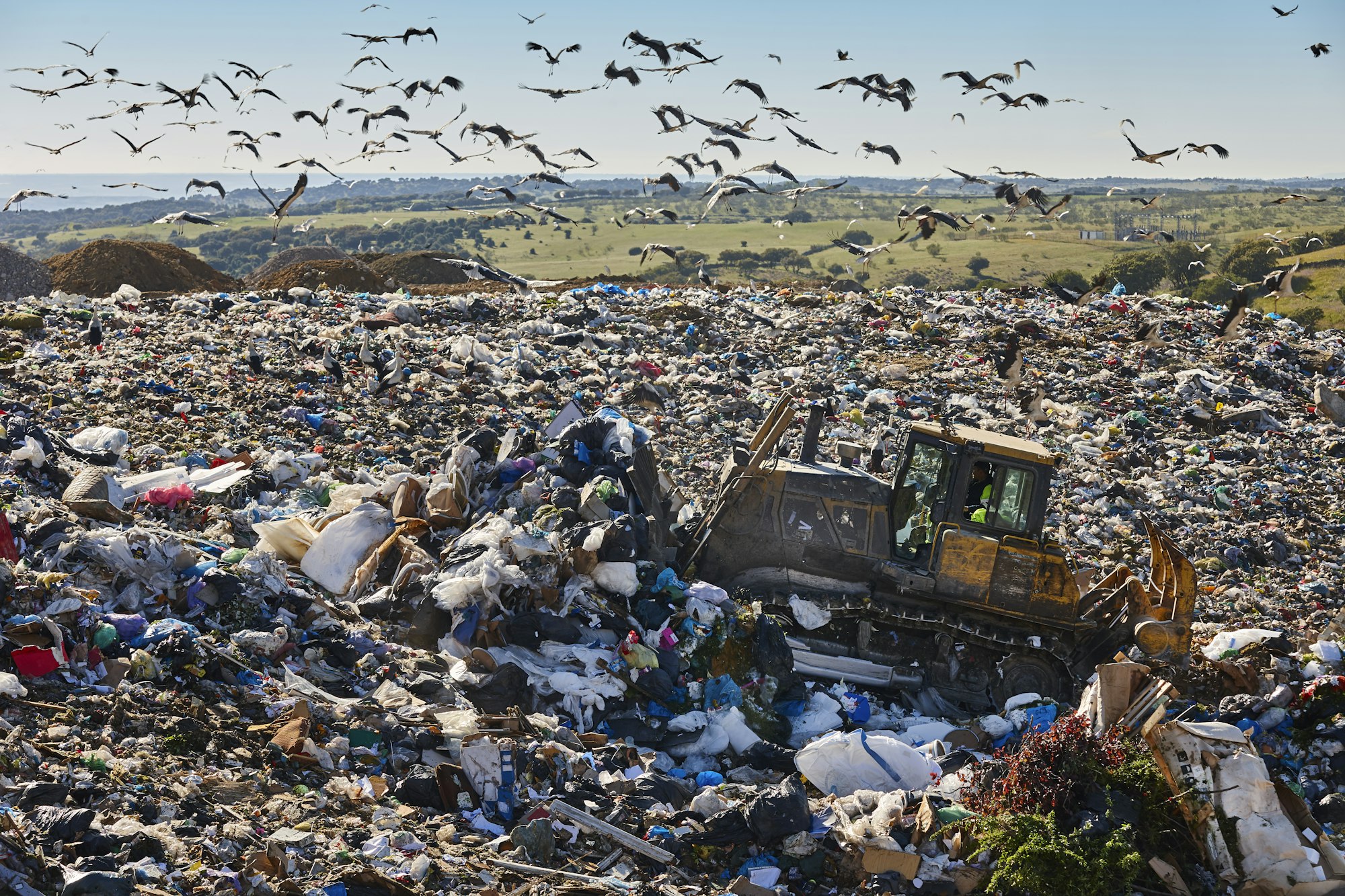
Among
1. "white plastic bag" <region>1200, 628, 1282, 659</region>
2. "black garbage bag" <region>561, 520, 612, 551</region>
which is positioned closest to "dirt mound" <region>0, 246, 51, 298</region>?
"black garbage bag" <region>561, 520, 612, 551</region>

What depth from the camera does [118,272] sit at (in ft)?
58.9

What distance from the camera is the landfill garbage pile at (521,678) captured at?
409 cm

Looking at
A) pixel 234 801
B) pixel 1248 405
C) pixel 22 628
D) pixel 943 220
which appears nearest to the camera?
pixel 234 801

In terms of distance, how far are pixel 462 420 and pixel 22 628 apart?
20.1ft

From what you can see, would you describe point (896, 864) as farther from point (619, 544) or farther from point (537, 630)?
point (619, 544)

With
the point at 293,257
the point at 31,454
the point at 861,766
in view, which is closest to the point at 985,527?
the point at 861,766


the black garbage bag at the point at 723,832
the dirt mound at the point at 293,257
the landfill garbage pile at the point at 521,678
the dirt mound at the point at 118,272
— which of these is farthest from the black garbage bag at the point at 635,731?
the dirt mound at the point at 293,257

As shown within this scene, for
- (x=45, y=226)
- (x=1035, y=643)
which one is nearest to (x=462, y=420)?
(x=1035, y=643)

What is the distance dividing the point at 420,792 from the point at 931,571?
3.69 metres

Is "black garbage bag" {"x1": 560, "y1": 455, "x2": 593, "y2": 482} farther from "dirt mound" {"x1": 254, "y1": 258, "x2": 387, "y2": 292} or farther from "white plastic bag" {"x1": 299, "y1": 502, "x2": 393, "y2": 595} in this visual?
"dirt mound" {"x1": 254, "y1": 258, "x2": 387, "y2": 292}

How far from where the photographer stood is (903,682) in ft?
21.8

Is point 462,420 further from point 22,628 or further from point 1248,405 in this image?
point 1248,405

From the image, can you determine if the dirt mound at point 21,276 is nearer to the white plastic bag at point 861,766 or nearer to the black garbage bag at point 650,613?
the black garbage bag at point 650,613

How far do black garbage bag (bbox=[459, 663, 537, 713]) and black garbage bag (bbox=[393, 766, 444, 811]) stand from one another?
0.99 m
